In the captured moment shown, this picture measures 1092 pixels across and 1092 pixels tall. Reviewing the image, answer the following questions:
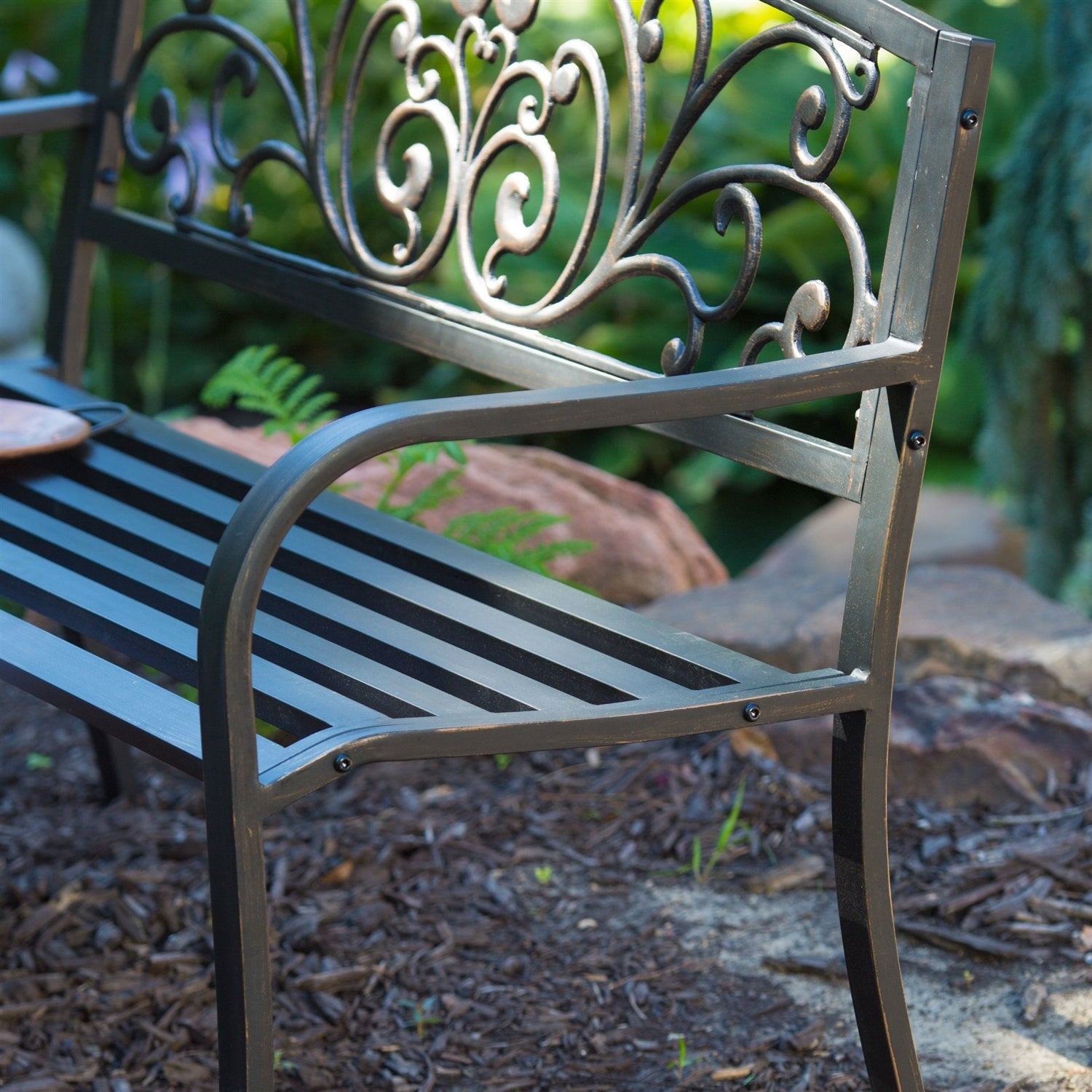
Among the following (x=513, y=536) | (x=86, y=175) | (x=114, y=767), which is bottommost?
(x=114, y=767)

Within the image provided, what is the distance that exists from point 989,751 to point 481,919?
82 centimetres

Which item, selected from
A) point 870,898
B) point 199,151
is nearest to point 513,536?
point 870,898

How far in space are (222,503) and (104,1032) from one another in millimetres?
658

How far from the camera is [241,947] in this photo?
1029 millimetres

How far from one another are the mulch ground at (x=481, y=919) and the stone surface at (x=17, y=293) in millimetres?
3250

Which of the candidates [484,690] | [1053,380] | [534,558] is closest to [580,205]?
[1053,380]

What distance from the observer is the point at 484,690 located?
120 centimetres

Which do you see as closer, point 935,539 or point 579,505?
point 579,505

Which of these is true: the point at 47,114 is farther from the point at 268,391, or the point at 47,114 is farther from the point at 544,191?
the point at 544,191

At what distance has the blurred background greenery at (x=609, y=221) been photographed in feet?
14.1

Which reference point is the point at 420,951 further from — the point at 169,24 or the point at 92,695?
the point at 169,24

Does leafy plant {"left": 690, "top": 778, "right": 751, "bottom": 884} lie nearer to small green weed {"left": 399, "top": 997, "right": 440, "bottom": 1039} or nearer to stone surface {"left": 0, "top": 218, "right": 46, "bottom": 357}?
small green weed {"left": 399, "top": 997, "right": 440, "bottom": 1039}

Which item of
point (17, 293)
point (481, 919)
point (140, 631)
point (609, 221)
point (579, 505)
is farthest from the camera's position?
point (17, 293)

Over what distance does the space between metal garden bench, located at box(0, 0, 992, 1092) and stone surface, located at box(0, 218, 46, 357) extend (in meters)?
3.56
